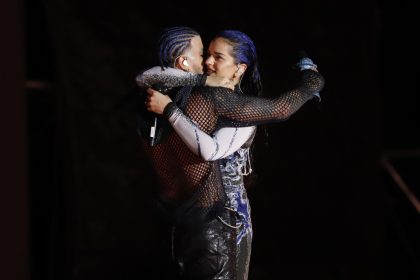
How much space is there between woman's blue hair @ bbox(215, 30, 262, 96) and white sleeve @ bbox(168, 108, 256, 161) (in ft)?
0.41

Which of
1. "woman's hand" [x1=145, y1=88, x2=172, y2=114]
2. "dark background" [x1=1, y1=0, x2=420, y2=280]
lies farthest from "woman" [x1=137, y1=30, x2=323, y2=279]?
"dark background" [x1=1, y1=0, x2=420, y2=280]

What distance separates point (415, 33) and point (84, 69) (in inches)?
46.7

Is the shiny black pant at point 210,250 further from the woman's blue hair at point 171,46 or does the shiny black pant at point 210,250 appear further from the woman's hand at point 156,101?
the woman's blue hair at point 171,46

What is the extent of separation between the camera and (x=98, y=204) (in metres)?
2.76

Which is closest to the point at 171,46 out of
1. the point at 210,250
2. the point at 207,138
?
the point at 207,138

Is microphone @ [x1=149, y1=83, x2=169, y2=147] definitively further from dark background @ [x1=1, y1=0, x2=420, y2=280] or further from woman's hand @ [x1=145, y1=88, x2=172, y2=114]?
dark background @ [x1=1, y1=0, x2=420, y2=280]

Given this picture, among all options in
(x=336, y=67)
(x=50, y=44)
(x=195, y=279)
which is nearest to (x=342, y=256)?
(x=336, y=67)

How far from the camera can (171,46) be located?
1.98 meters

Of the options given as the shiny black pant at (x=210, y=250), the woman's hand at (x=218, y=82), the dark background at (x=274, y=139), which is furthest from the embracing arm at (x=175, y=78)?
the dark background at (x=274, y=139)

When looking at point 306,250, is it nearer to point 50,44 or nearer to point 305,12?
point 305,12

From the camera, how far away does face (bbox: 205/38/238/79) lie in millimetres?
2006

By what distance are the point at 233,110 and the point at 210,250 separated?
36 cm

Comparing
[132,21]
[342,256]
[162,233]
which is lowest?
[342,256]

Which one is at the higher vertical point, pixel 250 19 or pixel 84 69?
pixel 250 19
